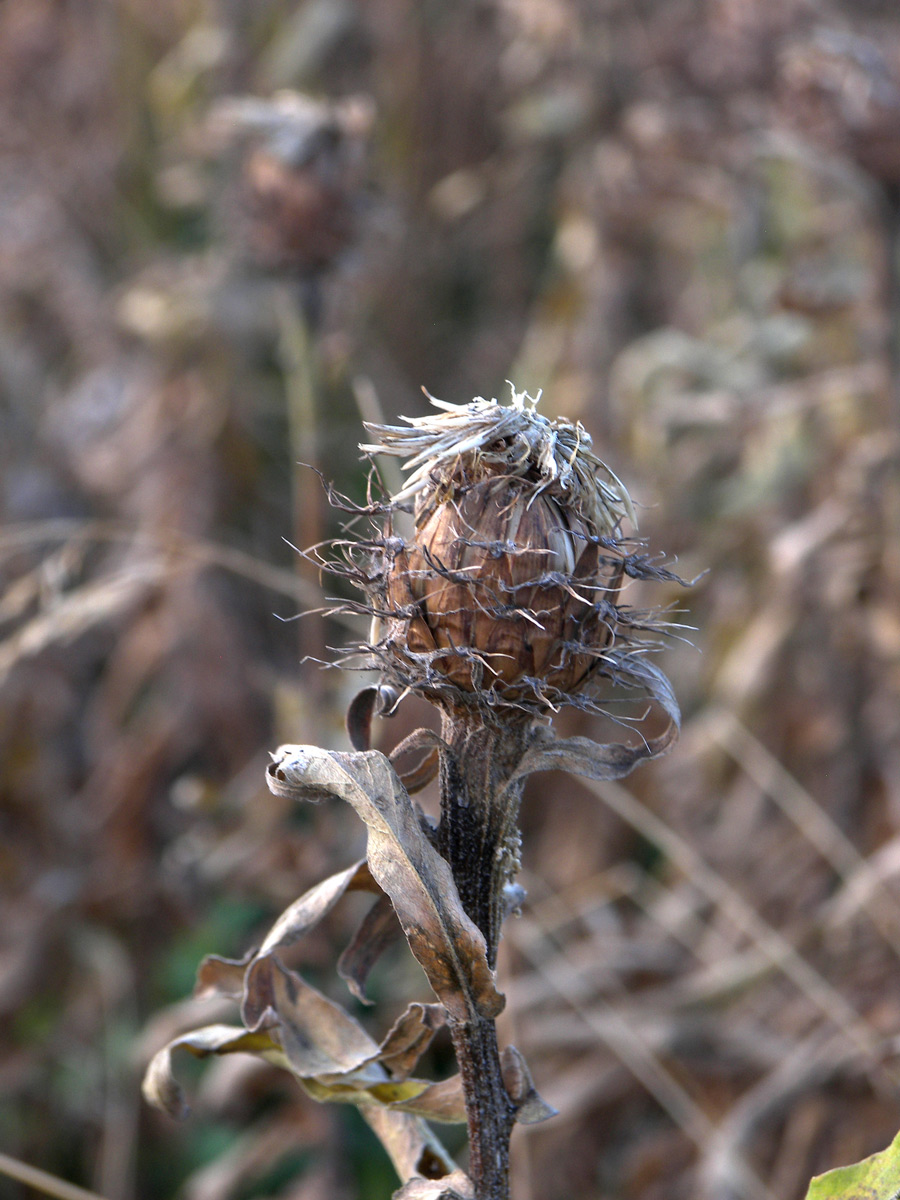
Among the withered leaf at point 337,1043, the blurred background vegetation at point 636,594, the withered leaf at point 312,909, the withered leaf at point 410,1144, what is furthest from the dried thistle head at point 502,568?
the blurred background vegetation at point 636,594

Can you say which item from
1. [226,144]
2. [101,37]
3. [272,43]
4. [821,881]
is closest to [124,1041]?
[821,881]

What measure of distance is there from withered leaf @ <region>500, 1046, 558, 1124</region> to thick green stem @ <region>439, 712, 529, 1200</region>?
0.02 m

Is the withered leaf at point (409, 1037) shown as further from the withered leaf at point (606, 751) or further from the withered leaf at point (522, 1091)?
the withered leaf at point (606, 751)

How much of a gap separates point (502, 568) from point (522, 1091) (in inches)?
16.5

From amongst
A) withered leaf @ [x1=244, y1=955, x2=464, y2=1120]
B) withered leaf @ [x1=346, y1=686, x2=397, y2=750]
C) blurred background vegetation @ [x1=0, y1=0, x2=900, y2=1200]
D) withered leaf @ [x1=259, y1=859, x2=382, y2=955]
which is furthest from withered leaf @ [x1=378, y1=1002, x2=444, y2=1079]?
blurred background vegetation @ [x1=0, y1=0, x2=900, y2=1200]

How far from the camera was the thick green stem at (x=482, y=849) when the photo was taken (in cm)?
83

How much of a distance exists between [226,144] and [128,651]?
4.67 feet

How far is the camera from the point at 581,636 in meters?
0.81

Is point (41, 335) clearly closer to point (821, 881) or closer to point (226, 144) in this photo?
point (226, 144)

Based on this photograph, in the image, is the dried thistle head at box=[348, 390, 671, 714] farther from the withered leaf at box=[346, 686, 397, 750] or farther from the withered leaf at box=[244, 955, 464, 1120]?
the withered leaf at box=[244, 955, 464, 1120]

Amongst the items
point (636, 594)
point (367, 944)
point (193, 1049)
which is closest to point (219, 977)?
point (193, 1049)

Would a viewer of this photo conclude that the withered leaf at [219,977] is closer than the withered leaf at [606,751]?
No

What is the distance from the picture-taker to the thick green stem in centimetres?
83

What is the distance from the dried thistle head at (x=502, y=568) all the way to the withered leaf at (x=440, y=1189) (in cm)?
35
